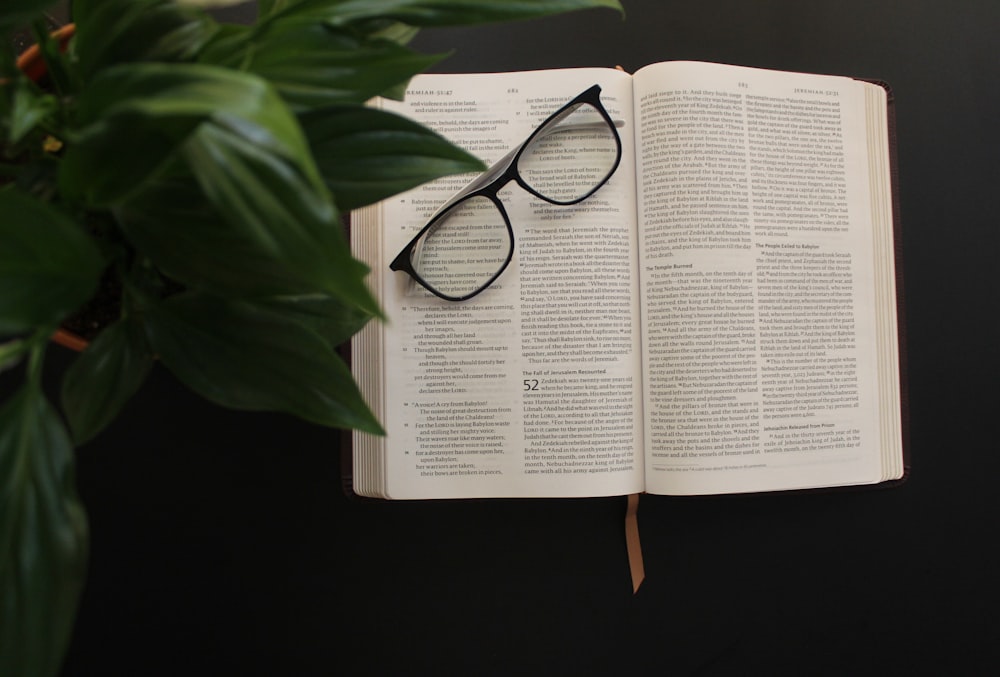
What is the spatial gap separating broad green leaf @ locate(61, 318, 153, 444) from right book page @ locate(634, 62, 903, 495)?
1.21ft

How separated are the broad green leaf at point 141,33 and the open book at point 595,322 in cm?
24

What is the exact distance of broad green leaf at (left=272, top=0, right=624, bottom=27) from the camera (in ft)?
0.99

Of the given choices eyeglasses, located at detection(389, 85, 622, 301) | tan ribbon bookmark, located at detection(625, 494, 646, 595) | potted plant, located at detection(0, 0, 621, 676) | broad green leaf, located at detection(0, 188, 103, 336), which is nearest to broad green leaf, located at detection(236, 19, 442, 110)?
potted plant, located at detection(0, 0, 621, 676)

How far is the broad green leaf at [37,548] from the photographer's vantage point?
0.27 meters

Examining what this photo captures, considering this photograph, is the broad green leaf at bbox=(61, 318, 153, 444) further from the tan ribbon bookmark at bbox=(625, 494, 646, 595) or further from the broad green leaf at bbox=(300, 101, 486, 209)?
the tan ribbon bookmark at bbox=(625, 494, 646, 595)

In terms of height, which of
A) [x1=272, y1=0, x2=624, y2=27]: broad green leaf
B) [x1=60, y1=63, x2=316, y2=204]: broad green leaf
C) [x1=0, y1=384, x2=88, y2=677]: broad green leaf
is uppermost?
[x1=272, y1=0, x2=624, y2=27]: broad green leaf

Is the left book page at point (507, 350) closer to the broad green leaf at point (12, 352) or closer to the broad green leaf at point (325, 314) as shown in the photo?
the broad green leaf at point (325, 314)

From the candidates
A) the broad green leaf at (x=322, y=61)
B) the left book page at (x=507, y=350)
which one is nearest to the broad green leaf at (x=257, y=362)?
the broad green leaf at (x=322, y=61)

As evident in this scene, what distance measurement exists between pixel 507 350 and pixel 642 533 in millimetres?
203

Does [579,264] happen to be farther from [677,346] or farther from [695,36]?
[695,36]

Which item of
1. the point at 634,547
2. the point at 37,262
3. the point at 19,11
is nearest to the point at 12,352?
the point at 37,262

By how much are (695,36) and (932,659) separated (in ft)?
1.99

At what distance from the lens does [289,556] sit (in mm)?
566

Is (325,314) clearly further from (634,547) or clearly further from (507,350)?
(634,547)
